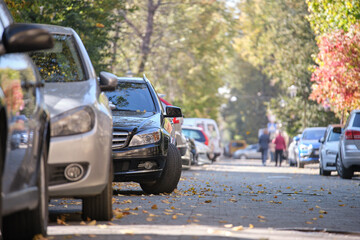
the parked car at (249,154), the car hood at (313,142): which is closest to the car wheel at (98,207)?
the car hood at (313,142)

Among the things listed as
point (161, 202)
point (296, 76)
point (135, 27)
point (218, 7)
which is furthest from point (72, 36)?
point (296, 76)

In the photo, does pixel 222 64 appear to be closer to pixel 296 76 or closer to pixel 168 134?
pixel 296 76

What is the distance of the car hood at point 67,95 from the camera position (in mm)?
7504

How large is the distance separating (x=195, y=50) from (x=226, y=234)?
42792mm

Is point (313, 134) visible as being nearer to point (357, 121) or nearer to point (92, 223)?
point (357, 121)

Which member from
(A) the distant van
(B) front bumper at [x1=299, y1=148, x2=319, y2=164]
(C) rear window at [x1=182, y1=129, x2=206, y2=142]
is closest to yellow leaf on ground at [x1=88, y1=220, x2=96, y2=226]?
(B) front bumper at [x1=299, y1=148, x2=319, y2=164]

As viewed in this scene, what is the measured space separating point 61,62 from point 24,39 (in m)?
3.42

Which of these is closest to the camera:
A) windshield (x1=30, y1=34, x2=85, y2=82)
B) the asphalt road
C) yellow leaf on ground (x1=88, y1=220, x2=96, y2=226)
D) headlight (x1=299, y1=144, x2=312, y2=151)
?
the asphalt road

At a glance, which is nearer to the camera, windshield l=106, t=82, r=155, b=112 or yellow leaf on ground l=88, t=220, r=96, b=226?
yellow leaf on ground l=88, t=220, r=96, b=226

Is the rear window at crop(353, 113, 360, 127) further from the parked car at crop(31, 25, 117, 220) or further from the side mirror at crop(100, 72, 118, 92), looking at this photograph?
the parked car at crop(31, 25, 117, 220)

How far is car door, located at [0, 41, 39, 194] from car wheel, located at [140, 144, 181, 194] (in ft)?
20.6

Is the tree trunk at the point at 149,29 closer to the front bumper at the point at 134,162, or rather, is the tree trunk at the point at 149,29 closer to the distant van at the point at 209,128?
the distant van at the point at 209,128

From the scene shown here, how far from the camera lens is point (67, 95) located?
25.5 ft

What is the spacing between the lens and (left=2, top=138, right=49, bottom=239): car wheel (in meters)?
6.42
